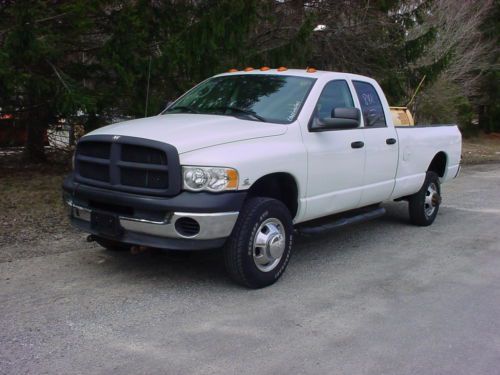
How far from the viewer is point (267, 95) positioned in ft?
20.5

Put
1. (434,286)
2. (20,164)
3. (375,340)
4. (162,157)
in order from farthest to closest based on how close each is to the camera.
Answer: (20,164)
(434,286)
(162,157)
(375,340)

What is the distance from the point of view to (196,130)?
17.5ft

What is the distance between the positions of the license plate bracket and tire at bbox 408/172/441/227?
4.56m

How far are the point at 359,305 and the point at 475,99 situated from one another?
2515 centimetres

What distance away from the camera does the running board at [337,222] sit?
6086 mm

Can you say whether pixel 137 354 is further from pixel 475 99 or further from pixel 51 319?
pixel 475 99

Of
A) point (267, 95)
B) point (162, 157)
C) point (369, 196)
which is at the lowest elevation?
point (369, 196)

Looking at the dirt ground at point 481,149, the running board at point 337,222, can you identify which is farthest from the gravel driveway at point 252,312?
the dirt ground at point 481,149

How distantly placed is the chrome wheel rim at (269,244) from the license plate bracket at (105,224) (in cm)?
118

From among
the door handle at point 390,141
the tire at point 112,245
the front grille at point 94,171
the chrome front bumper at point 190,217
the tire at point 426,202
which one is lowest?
the tire at point 112,245

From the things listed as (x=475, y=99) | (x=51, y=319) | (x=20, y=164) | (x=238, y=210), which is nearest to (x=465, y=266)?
(x=238, y=210)

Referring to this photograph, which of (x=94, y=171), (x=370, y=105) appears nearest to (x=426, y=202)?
(x=370, y=105)

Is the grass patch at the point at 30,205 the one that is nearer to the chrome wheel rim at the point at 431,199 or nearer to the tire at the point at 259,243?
the tire at the point at 259,243

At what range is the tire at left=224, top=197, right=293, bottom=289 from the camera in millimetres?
5188
